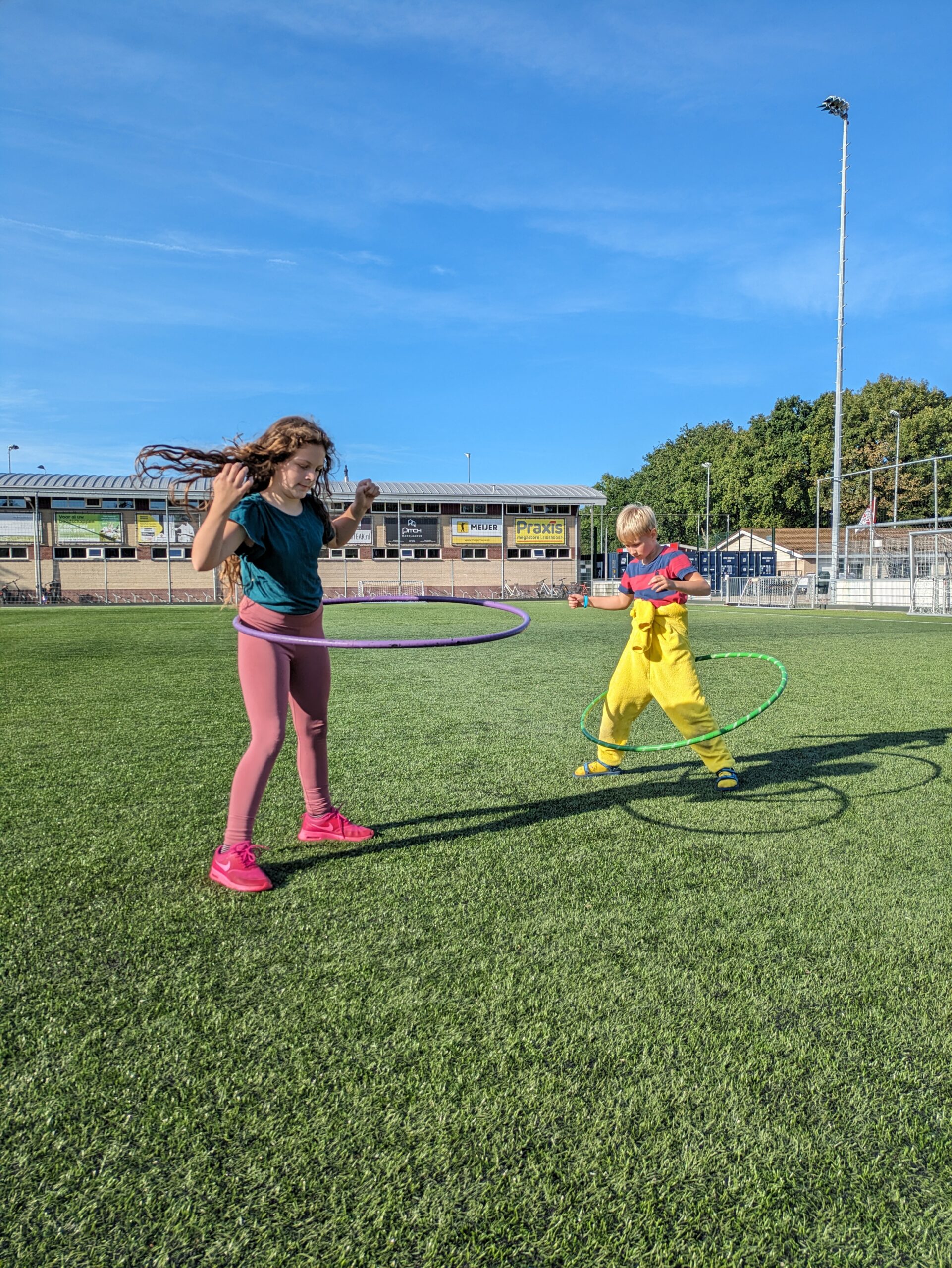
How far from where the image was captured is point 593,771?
18.5 ft

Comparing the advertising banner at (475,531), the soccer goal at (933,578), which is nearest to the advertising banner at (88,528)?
the advertising banner at (475,531)

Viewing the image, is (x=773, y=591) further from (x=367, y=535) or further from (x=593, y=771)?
(x=593, y=771)

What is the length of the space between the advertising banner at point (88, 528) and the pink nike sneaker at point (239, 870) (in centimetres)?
5122

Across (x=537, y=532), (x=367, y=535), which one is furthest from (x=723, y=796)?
(x=537, y=532)

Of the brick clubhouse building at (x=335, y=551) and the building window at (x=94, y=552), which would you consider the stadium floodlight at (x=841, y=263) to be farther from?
the building window at (x=94, y=552)

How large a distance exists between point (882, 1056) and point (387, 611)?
101 ft

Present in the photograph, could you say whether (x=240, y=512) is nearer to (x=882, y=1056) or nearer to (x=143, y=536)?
(x=882, y=1056)

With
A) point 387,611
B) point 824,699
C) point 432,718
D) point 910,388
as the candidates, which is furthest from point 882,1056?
point 910,388

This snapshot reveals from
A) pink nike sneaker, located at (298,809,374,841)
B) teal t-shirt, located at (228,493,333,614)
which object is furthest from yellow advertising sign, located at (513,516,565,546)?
teal t-shirt, located at (228,493,333,614)

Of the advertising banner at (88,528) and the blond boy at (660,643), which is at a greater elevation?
the advertising banner at (88,528)

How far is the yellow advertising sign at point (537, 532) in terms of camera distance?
55219 mm

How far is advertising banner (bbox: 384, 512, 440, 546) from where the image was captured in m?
53.2

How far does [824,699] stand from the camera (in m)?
8.83

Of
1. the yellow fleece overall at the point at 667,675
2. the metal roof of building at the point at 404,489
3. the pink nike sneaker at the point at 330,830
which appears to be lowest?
the pink nike sneaker at the point at 330,830
